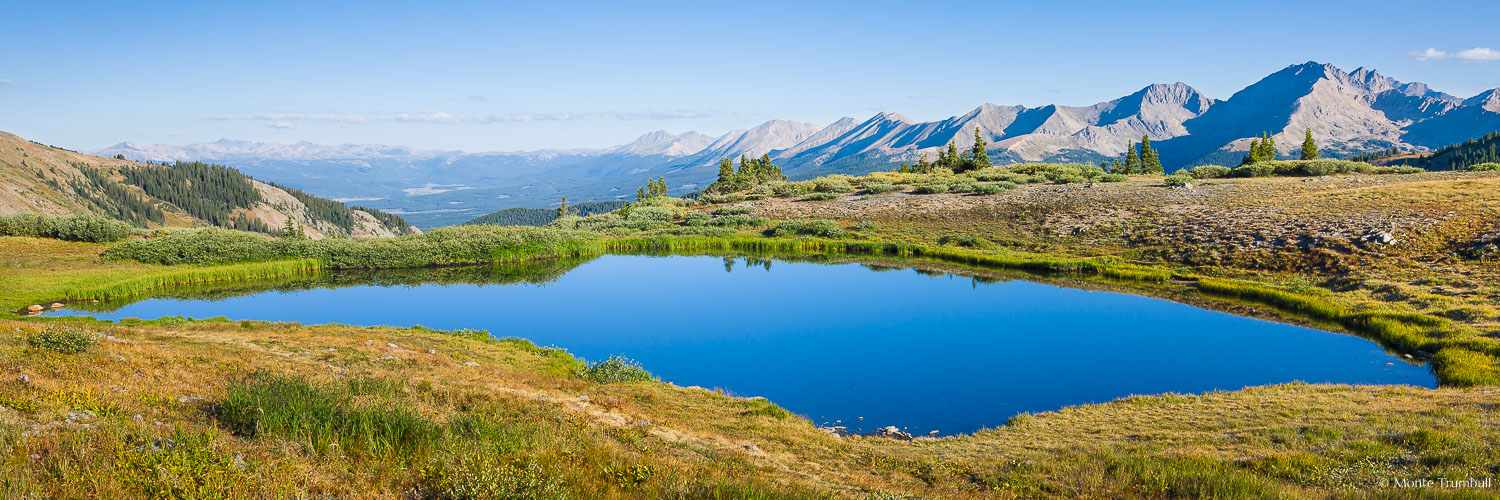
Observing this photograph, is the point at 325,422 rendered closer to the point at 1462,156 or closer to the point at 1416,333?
the point at 1416,333

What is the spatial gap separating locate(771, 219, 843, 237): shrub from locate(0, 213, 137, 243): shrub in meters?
53.4

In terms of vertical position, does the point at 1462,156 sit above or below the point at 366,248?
above

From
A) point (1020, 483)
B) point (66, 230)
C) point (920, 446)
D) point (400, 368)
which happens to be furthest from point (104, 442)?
point (66, 230)

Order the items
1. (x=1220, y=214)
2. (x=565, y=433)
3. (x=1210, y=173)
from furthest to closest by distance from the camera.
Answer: (x=1210, y=173), (x=1220, y=214), (x=565, y=433)

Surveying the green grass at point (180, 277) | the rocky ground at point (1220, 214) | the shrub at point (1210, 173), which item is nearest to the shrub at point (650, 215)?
the rocky ground at point (1220, 214)

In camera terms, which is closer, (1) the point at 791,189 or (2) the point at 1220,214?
(2) the point at 1220,214

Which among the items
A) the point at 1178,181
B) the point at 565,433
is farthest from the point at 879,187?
the point at 565,433

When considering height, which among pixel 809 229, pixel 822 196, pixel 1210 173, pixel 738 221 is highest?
pixel 1210 173

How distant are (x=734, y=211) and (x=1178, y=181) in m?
44.9

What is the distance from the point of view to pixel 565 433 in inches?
427

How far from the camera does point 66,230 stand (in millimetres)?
48969

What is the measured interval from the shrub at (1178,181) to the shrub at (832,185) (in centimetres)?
3545

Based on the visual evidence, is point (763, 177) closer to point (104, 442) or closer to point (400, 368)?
point (400, 368)

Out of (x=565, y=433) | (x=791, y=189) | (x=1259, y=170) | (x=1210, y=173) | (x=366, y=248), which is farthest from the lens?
(x=791, y=189)
